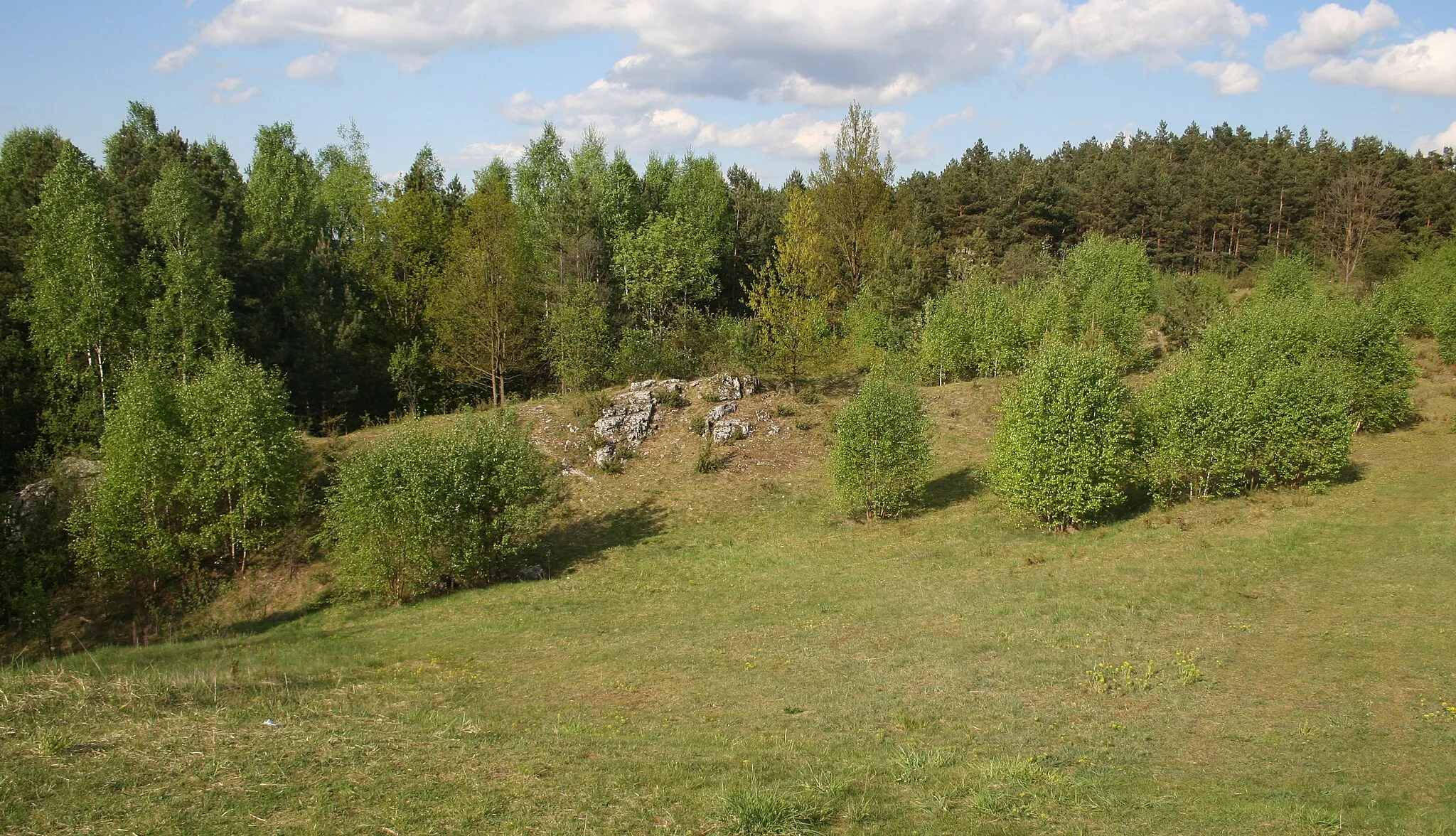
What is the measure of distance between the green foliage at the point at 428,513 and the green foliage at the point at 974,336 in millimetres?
25814

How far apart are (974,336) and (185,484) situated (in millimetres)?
36549

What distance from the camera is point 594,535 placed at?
30859 millimetres

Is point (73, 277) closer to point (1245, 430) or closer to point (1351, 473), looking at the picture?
point (1245, 430)

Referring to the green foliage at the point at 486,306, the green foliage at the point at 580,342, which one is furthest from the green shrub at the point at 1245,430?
the green foliage at the point at 486,306

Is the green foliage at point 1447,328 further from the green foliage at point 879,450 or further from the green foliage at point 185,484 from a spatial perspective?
the green foliage at point 185,484

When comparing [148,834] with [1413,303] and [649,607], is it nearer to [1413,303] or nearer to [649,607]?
[649,607]

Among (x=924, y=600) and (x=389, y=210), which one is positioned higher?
(x=389, y=210)

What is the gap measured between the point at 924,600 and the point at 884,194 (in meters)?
39.8

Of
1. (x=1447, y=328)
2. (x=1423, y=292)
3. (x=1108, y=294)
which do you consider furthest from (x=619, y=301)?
(x=1423, y=292)

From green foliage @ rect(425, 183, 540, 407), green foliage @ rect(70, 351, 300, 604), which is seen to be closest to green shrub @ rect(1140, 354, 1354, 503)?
green foliage @ rect(425, 183, 540, 407)

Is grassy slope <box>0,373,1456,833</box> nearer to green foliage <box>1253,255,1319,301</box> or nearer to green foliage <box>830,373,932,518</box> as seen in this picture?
green foliage <box>830,373,932,518</box>

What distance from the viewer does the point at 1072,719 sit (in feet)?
Result: 45.8

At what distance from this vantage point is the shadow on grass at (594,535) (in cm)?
2889

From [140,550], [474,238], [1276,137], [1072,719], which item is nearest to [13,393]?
[140,550]
